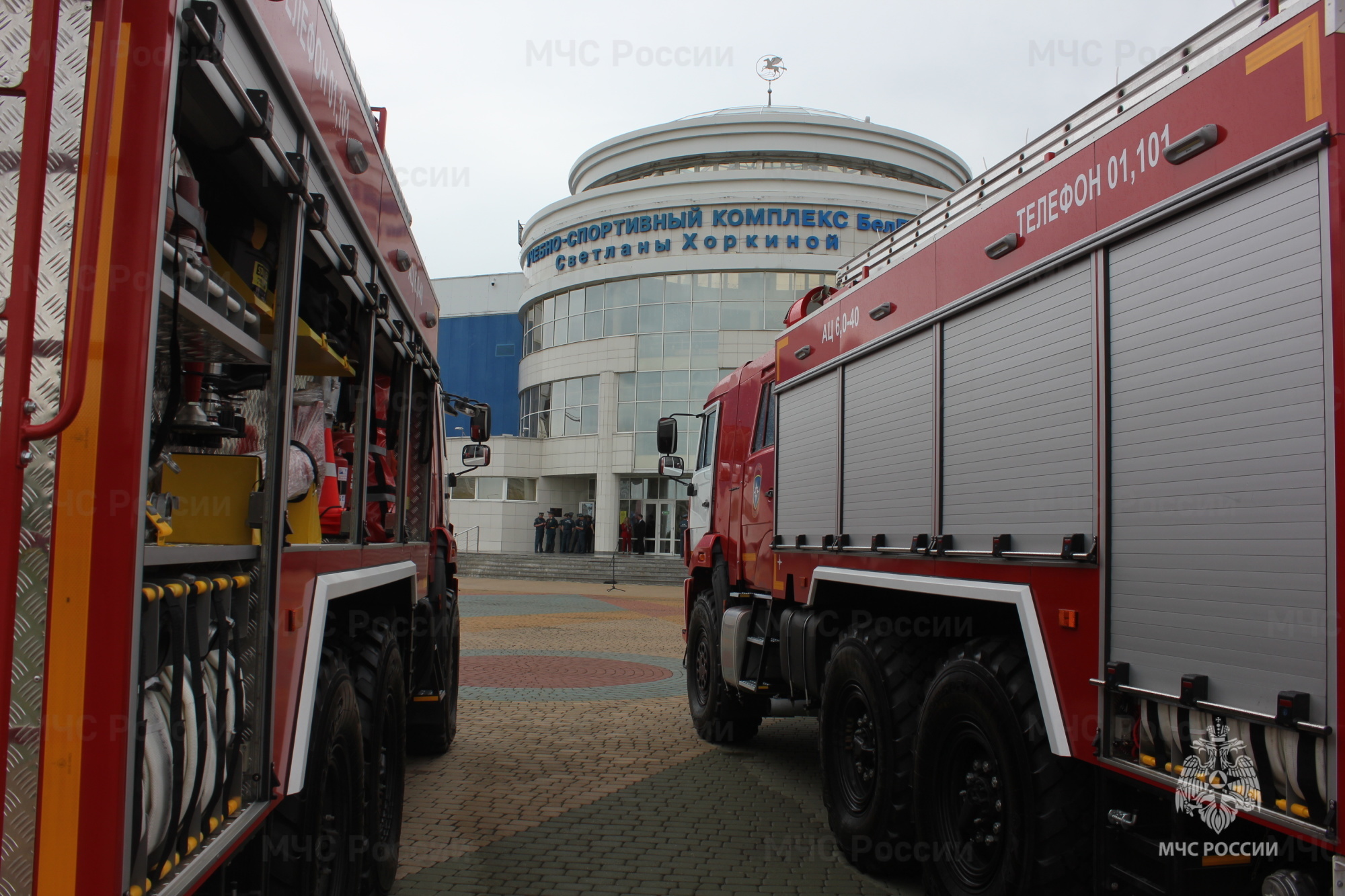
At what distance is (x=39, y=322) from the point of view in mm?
1904

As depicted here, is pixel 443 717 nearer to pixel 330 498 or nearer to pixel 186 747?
pixel 330 498

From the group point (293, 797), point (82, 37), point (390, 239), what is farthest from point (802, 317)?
point (82, 37)

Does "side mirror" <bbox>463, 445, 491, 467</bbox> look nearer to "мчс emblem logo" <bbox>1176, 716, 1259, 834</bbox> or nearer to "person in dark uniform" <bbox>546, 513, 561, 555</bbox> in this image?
"мчс emblem logo" <bbox>1176, 716, 1259, 834</bbox>

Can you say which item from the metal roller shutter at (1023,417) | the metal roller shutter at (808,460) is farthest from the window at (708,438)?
the metal roller shutter at (1023,417)

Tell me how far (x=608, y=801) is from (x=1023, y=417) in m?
3.85

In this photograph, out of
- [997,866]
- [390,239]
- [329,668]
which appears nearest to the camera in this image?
[329,668]

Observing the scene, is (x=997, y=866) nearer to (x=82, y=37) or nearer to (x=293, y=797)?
(x=293, y=797)

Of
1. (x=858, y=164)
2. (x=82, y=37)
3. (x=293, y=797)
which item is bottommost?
(x=293, y=797)

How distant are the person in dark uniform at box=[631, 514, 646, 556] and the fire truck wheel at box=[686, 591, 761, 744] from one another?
96.0 ft

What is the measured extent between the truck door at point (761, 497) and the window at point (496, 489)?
34.2 m

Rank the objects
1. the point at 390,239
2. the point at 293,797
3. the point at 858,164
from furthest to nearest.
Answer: the point at 858,164 → the point at 390,239 → the point at 293,797

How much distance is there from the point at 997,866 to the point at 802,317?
396 cm

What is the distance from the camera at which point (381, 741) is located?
4.48 meters

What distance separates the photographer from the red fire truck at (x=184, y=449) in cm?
188
